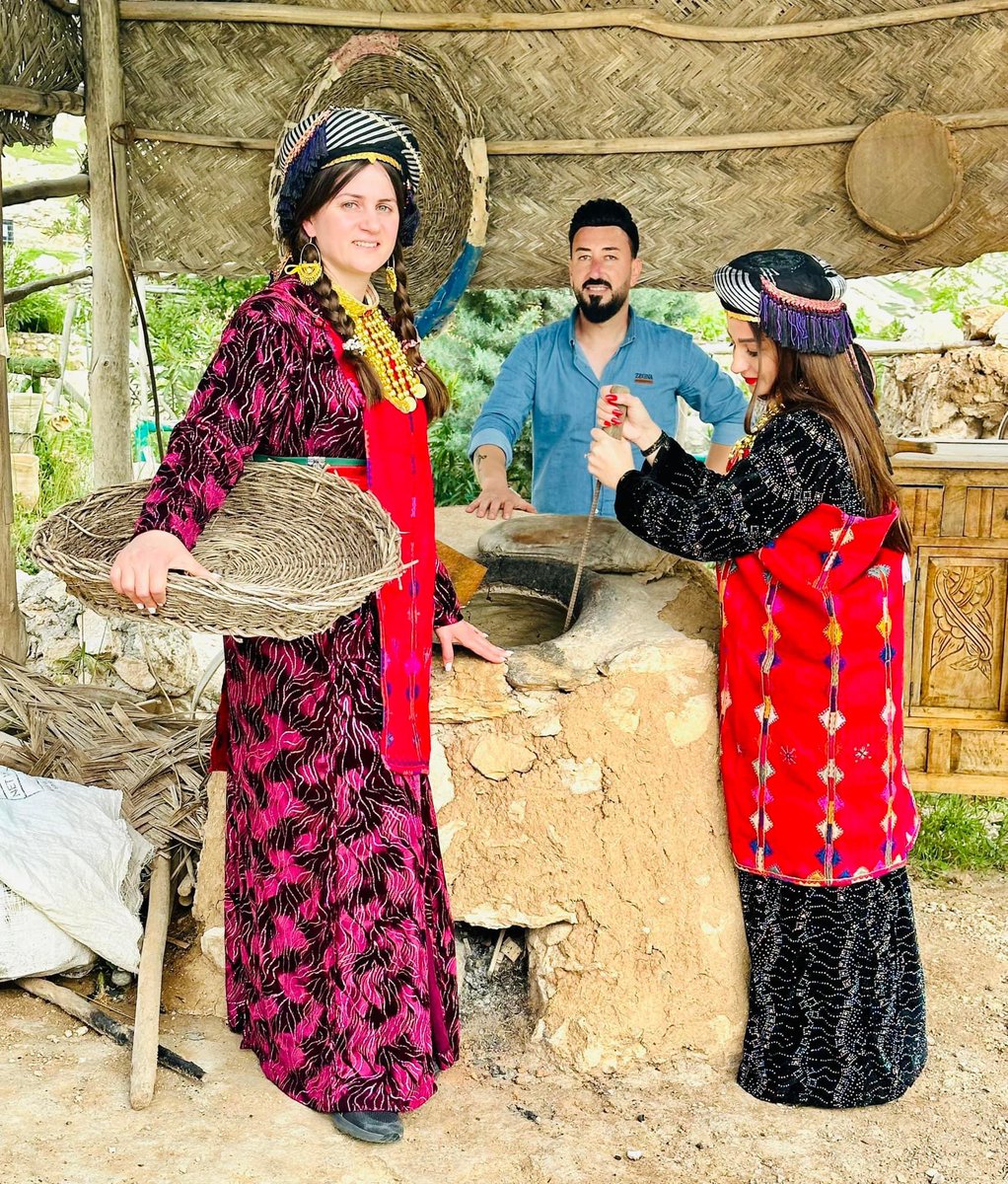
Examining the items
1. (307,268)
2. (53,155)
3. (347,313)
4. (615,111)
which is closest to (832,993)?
(347,313)

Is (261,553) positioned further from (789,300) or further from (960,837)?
(960,837)

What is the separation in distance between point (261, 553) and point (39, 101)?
2.36m

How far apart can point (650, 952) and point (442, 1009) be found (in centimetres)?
50

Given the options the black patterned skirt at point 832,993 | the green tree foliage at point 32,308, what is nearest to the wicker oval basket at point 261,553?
the black patterned skirt at point 832,993

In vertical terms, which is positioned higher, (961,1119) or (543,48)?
(543,48)

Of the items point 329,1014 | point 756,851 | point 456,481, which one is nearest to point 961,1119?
point 756,851

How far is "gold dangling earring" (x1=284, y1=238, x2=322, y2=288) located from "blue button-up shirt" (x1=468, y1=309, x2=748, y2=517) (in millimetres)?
1563

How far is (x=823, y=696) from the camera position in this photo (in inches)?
108

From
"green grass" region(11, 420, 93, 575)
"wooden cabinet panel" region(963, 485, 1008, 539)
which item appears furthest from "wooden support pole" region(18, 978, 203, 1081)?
"green grass" region(11, 420, 93, 575)

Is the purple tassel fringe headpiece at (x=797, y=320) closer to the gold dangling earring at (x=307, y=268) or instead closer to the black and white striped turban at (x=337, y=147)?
the black and white striped turban at (x=337, y=147)

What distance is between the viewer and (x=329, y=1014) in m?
2.66

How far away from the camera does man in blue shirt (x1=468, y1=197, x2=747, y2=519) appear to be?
4.08 metres

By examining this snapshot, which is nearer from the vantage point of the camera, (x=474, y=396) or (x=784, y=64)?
(x=784, y=64)

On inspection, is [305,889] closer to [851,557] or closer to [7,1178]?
[7,1178]
